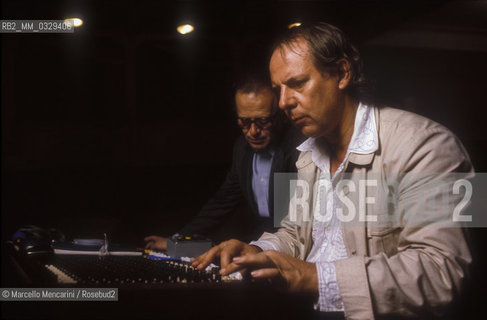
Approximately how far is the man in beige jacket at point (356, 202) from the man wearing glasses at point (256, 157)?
22.2 inches

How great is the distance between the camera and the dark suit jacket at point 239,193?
2.31 meters

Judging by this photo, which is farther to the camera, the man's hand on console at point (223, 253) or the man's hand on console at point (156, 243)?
the man's hand on console at point (156, 243)

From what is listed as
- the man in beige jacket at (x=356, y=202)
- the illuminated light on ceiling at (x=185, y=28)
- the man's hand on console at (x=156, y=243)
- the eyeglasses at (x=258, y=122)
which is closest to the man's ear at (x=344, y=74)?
the man in beige jacket at (x=356, y=202)

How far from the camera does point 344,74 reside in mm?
1521

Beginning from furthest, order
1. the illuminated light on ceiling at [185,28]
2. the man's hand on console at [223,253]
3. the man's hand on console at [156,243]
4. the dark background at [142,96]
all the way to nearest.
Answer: the illuminated light on ceiling at [185,28], the dark background at [142,96], the man's hand on console at [156,243], the man's hand on console at [223,253]

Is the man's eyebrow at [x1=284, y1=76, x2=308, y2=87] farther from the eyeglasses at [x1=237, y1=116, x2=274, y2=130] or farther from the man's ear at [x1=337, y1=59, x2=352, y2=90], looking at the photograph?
the eyeglasses at [x1=237, y1=116, x2=274, y2=130]

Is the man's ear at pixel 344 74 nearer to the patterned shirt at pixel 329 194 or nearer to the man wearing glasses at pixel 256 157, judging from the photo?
the patterned shirt at pixel 329 194

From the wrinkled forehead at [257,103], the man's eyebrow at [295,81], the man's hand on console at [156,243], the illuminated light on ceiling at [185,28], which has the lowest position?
the man's hand on console at [156,243]

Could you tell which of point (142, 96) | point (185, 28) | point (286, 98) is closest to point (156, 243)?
point (286, 98)

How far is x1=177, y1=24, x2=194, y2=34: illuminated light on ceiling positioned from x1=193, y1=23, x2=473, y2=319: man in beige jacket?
276 centimetres

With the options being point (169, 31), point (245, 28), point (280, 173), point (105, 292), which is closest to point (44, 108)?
point (169, 31)

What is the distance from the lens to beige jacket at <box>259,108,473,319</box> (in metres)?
1.05

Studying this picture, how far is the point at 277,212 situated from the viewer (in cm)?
212

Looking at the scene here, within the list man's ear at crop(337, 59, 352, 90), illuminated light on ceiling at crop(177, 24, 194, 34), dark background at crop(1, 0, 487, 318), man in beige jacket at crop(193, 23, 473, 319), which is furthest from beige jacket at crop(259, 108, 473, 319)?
illuminated light on ceiling at crop(177, 24, 194, 34)
